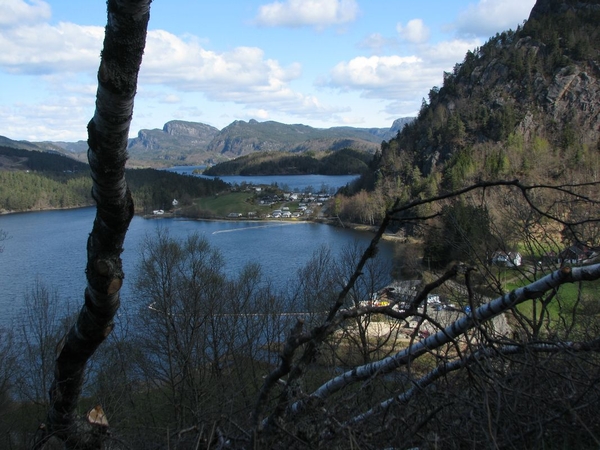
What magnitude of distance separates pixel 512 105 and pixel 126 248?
4569 centimetres

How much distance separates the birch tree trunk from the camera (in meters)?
1.17

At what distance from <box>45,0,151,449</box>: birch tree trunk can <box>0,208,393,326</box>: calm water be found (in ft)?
59.6

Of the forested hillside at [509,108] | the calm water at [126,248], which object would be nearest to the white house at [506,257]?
the calm water at [126,248]

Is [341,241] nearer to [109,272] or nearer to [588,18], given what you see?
[109,272]

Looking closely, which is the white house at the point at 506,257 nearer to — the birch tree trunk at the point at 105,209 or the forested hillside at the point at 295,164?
the birch tree trunk at the point at 105,209

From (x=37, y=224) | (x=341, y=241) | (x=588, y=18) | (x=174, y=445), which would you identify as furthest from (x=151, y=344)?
(x=588, y=18)

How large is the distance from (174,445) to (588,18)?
245 ft

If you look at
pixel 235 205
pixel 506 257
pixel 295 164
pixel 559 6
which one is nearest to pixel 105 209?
pixel 506 257

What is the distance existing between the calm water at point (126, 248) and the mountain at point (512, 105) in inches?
465

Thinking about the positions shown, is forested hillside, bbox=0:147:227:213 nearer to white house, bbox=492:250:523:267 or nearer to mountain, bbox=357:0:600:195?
mountain, bbox=357:0:600:195

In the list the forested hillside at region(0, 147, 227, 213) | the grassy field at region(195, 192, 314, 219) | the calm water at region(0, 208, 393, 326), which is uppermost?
the forested hillside at region(0, 147, 227, 213)

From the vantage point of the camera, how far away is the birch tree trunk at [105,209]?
1175 millimetres

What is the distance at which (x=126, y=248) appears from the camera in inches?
1284

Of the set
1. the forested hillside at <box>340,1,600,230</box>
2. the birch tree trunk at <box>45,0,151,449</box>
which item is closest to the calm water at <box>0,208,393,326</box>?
the forested hillside at <box>340,1,600,230</box>
